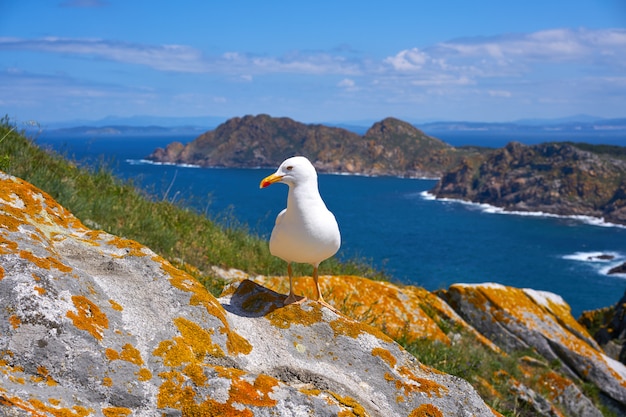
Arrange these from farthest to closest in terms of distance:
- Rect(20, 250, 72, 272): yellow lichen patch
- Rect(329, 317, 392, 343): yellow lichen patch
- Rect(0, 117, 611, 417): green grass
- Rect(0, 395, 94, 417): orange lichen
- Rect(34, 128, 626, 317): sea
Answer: Rect(34, 128, 626, 317): sea → Rect(0, 117, 611, 417): green grass → Rect(329, 317, 392, 343): yellow lichen patch → Rect(20, 250, 72, 272): yellow lichen patch → Rect(0, 395, 94, 417): orange lichen

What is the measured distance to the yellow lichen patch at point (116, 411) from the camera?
121 inches

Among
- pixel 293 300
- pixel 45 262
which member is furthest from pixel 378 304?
pixel 45 262

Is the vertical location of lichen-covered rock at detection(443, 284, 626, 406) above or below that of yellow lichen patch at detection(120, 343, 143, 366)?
below

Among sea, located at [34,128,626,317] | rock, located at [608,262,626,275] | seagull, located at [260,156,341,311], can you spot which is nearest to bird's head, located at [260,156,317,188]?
seagull, located at [260,156,341,311]

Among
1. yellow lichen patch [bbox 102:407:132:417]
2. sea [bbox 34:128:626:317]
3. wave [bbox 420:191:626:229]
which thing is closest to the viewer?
yellow lichen patch [bbox 102:407:132:417]

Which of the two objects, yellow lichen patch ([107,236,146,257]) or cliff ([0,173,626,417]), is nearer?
cliff ([0,173,626,417])

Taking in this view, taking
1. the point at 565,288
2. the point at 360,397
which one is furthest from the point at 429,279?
the point at 360,397

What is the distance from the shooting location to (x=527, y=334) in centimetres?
1131

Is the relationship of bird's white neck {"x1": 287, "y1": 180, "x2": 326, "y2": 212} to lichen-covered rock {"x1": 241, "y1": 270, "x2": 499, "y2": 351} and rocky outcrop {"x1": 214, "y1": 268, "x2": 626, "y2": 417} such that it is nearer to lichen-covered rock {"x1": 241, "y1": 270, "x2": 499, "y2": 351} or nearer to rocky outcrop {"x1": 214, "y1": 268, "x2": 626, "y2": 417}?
rocky outcrop {"x1": 214, "y1": 268, "x2": 626, "y2": 417}

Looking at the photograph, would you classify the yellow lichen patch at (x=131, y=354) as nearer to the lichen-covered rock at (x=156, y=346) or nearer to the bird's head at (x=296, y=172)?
the lichen-covered rock at (x=156, y=346)

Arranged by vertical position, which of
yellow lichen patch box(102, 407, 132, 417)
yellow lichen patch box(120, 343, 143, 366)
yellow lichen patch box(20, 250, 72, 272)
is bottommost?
yellow lichen patch box(102, 407, 132, 417)

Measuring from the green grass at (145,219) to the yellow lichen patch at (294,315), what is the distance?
69.3 inches

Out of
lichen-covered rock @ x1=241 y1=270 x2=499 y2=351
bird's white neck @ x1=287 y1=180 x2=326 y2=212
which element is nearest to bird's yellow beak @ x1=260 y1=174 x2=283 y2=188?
bird's white neck @ x1=287 y1=180 x2=326 y2=212

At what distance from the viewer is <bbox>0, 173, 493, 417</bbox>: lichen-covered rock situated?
10.5 ft
